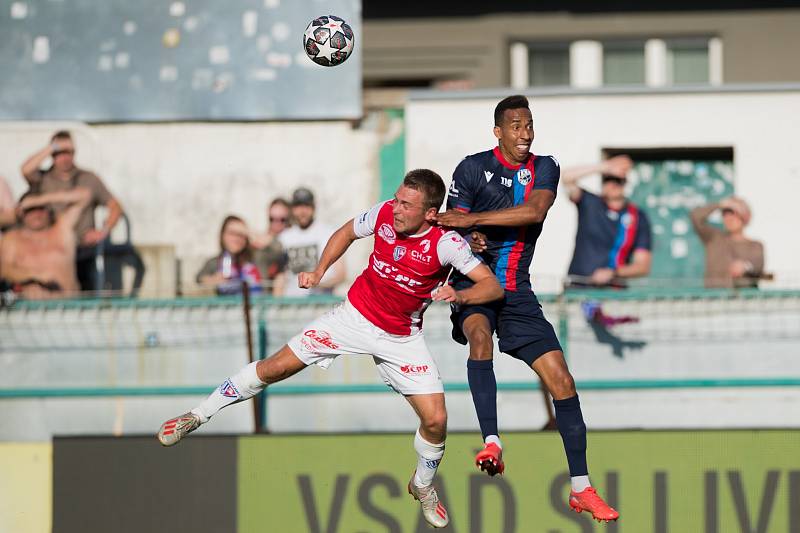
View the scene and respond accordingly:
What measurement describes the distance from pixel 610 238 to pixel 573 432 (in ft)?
14.9

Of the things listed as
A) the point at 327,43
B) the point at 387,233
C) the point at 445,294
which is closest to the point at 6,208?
the point at 327,43

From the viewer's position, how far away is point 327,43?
983 cm

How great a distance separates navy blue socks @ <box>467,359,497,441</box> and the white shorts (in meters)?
0.52

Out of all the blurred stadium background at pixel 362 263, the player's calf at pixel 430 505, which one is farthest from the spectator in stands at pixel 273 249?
the player's calf at pixel 430 505

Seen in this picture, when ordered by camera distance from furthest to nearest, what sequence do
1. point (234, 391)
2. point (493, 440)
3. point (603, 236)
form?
point (603, 236) → point (234, 391) → point (493, 440)

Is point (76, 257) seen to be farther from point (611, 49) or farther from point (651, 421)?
point (611, 49)

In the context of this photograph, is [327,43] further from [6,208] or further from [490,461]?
[6,208]

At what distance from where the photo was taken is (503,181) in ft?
30.0

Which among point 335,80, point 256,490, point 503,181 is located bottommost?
point 256,490

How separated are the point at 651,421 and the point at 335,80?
220 inches

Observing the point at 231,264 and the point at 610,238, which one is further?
the point at 231,264

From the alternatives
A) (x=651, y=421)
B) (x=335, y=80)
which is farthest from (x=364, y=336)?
(x=335, y=80)

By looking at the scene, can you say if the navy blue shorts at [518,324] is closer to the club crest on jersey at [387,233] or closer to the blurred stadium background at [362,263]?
the club crest on jersey at [387,233]

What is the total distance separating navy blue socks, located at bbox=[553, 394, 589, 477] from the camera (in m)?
9.17
